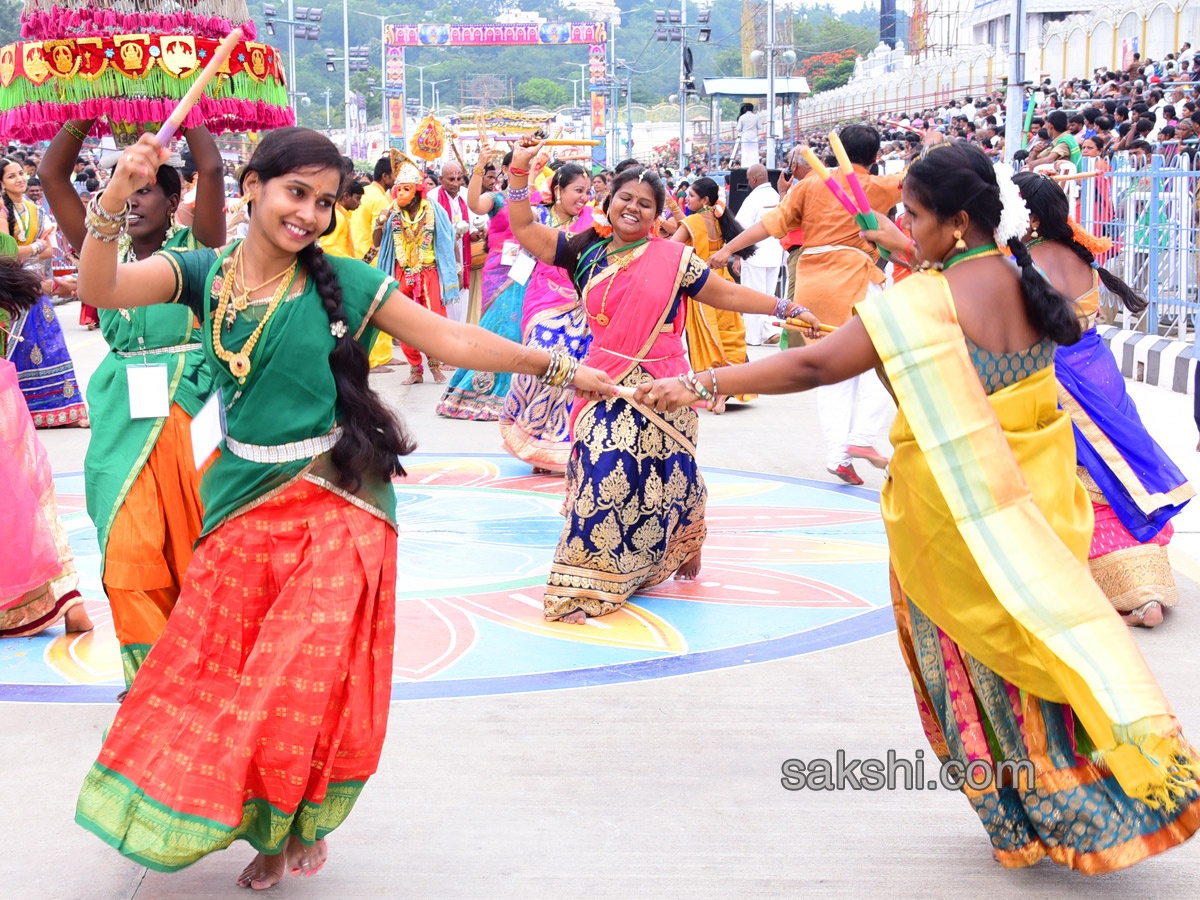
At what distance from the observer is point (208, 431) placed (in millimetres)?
3070

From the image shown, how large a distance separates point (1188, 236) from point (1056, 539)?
910 cm

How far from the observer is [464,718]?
427 cm

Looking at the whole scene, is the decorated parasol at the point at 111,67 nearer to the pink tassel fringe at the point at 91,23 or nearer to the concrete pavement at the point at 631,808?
the pink tassel fringe at the point at 91,23

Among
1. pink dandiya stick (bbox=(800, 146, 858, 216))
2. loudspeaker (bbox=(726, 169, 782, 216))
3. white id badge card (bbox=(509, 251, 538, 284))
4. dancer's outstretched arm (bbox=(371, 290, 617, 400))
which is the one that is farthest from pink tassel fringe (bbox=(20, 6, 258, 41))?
loudspeaker (bbox=(726, 169, 782, 216))

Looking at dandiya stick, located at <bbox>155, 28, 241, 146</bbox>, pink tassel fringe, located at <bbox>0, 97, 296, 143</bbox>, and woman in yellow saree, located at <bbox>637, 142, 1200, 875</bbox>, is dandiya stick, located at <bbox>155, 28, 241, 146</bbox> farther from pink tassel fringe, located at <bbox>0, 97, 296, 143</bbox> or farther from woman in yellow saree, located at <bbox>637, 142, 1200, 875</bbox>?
woman in yellow saree, located at <bbox>637, 142, 1200, 875</bbox>

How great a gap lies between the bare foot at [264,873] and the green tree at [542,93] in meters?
123

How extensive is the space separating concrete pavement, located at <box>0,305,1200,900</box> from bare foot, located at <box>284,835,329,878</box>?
6 cm

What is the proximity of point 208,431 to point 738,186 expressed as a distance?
1705 cm

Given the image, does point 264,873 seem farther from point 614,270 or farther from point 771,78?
point 771,78

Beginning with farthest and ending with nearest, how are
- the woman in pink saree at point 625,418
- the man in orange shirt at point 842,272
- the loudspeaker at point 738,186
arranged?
the loudspeaker at point 738,186, the man in orange shirt at point 842,272, the woman in pink saree at point 625,418

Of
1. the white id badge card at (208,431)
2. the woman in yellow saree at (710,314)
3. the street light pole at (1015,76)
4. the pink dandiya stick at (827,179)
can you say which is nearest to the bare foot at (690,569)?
the pink dandiya stick at (827,179)

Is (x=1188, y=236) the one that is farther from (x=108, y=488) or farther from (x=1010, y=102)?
(x=108, y=488)

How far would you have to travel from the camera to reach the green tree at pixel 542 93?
124 m

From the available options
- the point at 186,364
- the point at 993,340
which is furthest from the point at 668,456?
the point at 993,340
